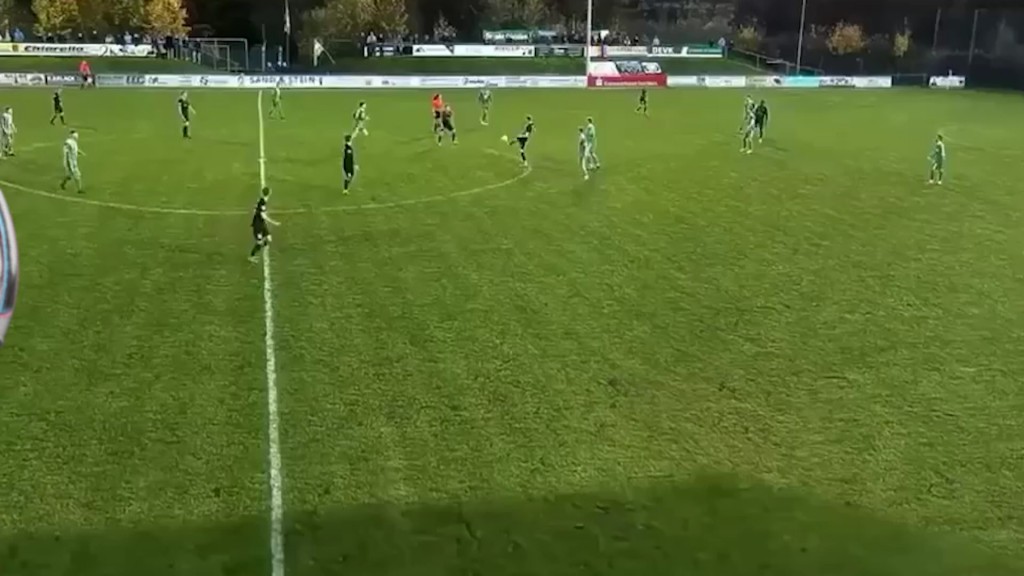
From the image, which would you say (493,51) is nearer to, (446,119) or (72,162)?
(446,119)

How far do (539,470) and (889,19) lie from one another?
101m

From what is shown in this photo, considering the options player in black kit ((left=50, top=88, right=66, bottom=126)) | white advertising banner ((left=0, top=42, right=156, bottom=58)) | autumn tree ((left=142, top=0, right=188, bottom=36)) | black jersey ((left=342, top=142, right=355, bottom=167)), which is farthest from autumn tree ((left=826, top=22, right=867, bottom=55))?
black jersey ((left=342, top=142, right=355, bottom=167))

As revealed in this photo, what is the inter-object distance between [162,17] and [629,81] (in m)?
43.0

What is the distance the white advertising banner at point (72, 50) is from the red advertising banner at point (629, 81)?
36432 mm

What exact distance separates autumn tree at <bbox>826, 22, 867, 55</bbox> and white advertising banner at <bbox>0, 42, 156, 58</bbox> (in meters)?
64.0

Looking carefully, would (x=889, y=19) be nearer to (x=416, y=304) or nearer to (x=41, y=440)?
(x=416, y=304)

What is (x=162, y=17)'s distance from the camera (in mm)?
94312

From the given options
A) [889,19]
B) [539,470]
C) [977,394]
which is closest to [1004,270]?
[977,394]

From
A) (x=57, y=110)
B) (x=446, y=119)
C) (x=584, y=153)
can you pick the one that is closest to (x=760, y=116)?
(x=584, y=153)

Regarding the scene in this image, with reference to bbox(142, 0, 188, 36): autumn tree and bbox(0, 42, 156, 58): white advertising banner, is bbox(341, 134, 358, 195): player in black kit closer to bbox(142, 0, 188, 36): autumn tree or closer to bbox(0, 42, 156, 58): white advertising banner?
bbox(0, 42, 156, 58): white advertising banner

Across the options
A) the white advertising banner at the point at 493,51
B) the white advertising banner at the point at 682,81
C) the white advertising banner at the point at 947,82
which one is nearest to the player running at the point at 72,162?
the white advertising banner at the point at 682,81

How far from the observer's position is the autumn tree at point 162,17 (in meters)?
94.2

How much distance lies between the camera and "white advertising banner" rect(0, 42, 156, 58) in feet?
272

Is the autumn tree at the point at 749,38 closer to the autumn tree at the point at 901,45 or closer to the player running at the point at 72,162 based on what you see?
the autumn tree at the point at 901,45
